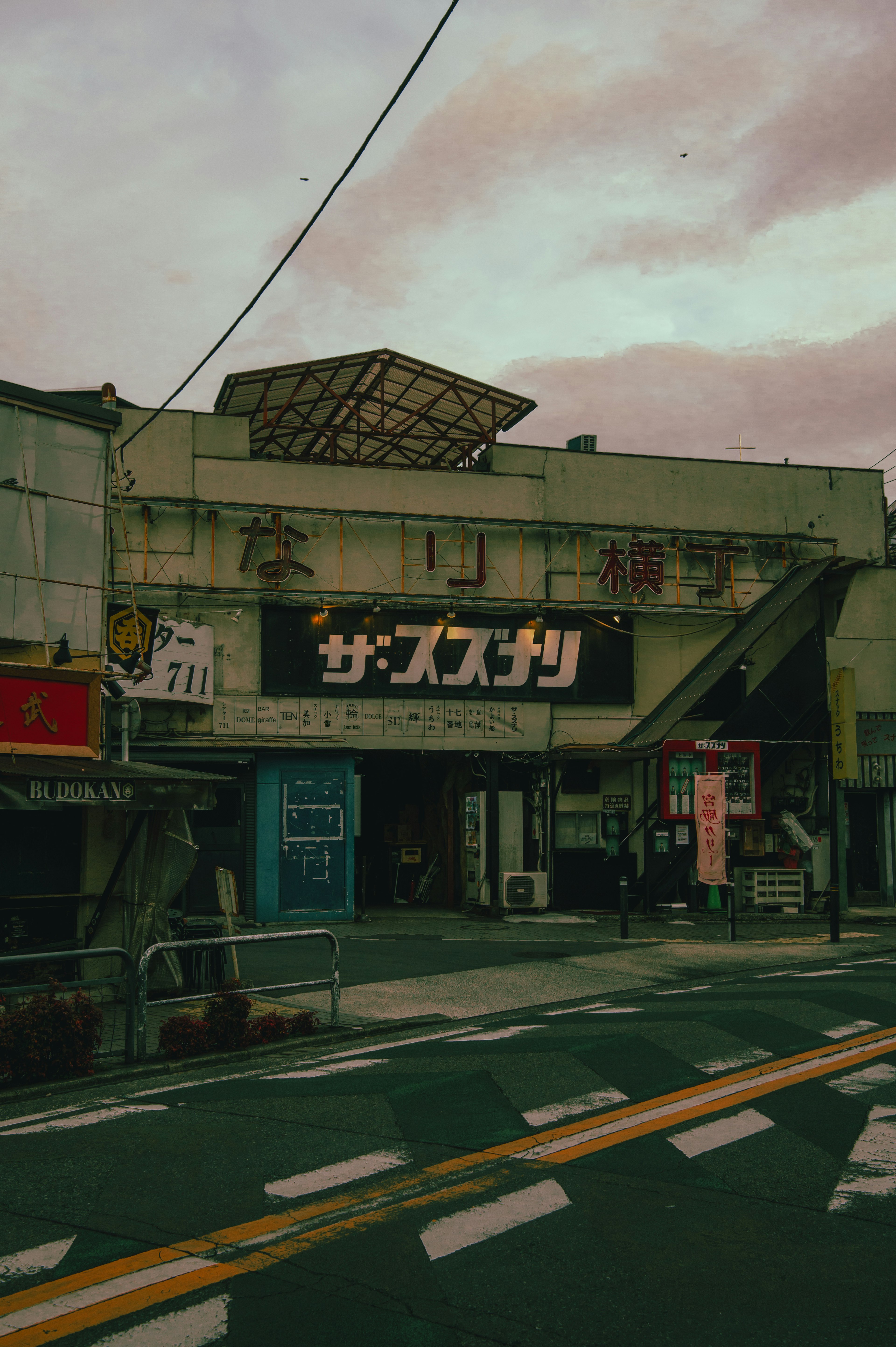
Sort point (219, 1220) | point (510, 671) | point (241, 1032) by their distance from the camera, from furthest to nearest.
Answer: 1. point (510, 671)
2. point (241, 1032)
3. point (219, 1220)

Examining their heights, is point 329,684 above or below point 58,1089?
above

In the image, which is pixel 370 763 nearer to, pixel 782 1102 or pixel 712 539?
pixel 712 539

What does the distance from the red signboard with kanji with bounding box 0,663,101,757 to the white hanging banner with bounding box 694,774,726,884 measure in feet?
36.6

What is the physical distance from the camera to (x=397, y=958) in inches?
688

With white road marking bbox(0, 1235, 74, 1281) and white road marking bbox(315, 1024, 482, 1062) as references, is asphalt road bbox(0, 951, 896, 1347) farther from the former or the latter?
white road marking bbox(315, 1024, 482, 1062)

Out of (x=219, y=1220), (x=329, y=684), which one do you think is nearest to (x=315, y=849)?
(x=329, y=684)

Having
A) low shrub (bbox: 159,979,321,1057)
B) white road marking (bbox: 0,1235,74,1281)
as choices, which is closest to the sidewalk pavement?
low shrub (bbox: 159,979,321,1057)

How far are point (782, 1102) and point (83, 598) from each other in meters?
10.2

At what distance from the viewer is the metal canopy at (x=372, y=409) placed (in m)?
23.9

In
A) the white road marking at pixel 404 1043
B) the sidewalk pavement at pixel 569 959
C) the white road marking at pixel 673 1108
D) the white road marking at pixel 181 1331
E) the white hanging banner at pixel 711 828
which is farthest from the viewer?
the white hanging banner at pixel 711 828

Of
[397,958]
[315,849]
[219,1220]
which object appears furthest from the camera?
[315,849]

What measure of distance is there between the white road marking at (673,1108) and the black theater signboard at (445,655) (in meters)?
14.8

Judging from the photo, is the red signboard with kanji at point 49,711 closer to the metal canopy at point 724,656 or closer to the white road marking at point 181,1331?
the white road marking at point 181,1331

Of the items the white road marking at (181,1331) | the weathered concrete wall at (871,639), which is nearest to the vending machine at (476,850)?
the weathered concrete wall at (871,639)
